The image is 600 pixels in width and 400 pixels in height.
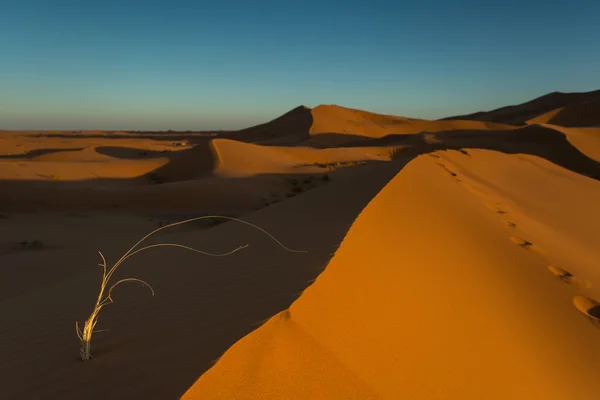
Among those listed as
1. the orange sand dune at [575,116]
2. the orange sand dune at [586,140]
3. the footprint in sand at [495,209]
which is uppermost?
the orange sand dune at [575,116]

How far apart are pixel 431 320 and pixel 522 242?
3239mm

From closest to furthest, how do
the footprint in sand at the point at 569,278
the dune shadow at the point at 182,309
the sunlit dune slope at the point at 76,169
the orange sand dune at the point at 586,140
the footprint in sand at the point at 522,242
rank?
the dune shadow at the point at 182,309 < the footprint in sand at the point at 569,278 < the footprint in sand at the point at 522,242 < the sunlit dune slope at the point at 76,169 < the orange sand dune at the point at 586,140

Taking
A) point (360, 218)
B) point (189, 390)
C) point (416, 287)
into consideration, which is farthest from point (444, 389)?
point (360, 218)

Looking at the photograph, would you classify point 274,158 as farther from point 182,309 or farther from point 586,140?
point 182,309

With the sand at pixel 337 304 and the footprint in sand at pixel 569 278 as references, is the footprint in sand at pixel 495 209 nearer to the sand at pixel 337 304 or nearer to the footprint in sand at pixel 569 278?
the sand at pixel 337 304

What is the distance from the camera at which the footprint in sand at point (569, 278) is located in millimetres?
4594

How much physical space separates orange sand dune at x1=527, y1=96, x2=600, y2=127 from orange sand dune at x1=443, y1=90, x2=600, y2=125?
986 cm

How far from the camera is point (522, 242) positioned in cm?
573

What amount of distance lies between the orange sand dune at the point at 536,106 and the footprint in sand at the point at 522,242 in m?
51.7

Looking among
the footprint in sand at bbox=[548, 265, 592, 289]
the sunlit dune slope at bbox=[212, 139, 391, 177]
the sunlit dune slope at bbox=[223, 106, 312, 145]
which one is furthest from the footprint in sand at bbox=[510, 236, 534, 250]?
the sunlit dune slope at bbox=[223, 106, 312, 145]

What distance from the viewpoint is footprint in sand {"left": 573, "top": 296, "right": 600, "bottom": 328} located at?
3.93m

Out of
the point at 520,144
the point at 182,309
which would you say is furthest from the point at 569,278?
the point at 520,144

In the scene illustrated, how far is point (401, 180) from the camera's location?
24.8 ft

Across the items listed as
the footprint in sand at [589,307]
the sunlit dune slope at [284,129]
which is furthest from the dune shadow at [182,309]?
the sunlit dune slope at [284,129]
